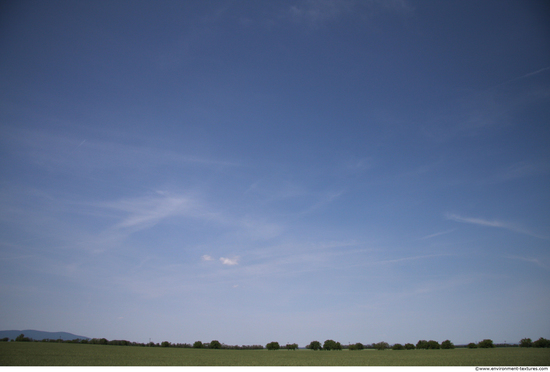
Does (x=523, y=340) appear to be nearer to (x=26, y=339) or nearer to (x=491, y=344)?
(x=491, y=344)

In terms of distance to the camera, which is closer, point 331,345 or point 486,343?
point 486,343

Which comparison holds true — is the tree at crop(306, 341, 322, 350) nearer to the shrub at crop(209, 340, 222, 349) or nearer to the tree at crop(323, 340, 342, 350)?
the tree at crop(323, 340, 342, 350)

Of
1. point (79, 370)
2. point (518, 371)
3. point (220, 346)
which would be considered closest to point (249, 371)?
point (79, 370)

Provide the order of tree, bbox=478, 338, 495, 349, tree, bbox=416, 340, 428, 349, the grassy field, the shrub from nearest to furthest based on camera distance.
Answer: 1. the grassy field
2. tree, bbox=478, 338, 495, 349
3. tree, bbox=416, 340, 428, 349
4. the shrub

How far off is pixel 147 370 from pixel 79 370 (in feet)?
20.7

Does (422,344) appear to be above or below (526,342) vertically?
below

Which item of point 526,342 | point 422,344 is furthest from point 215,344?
point 526,342

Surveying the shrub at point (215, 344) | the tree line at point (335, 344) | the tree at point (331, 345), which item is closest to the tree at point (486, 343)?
the tree line at point (335, 344)

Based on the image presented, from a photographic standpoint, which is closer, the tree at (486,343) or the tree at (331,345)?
the tree at (486,343)

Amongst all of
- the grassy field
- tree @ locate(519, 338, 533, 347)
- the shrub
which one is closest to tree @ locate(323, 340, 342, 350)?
the shrub

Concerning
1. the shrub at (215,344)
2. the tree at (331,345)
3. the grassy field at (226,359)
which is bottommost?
A: the shrub at (215,344)

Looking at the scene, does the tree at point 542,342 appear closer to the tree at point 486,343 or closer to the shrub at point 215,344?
the tree at point 486,343

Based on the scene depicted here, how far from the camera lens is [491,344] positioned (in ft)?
343

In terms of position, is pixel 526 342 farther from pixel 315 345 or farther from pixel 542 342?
pixel 315 345
